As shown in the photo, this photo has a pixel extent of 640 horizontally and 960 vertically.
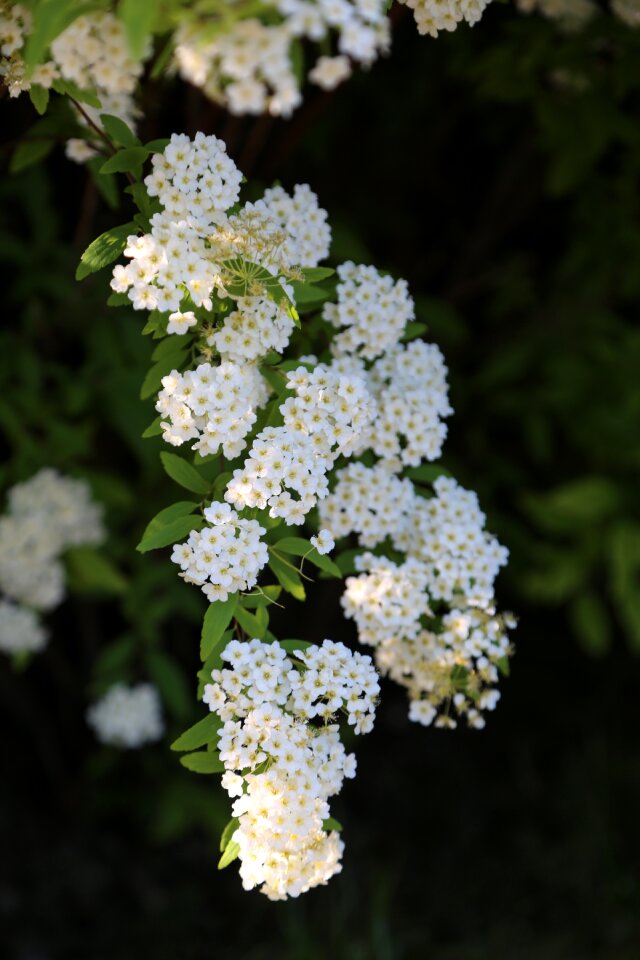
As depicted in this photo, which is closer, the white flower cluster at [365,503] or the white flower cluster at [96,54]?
the white flower cluster at [96,54]

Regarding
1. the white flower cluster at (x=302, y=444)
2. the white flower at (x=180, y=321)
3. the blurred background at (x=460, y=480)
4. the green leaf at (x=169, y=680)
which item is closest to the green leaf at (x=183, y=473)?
the white flower cluster at (x=302, y=444)

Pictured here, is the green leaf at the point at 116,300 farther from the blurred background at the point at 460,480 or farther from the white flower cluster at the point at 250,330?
the blurred background at the point at 460,480

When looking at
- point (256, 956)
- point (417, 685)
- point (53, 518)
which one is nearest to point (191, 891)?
point (256, 956)

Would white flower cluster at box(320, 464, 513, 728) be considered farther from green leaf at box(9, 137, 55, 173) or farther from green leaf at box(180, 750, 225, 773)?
green leaf at box(9, 137, 55, 173)

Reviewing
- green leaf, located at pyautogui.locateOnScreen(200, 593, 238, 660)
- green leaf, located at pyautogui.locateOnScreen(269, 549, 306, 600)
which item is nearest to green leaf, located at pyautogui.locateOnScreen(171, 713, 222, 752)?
green leaf, located at pyautogui.locateOnScreen(200, 593, 238, 660)

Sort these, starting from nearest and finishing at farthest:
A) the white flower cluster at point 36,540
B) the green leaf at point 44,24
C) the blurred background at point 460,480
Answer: the green leaf at point 44,24
the white flower cluster at point 36,540
the blurred background at point 460,480

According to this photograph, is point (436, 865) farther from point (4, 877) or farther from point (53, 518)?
point (53, 518)
